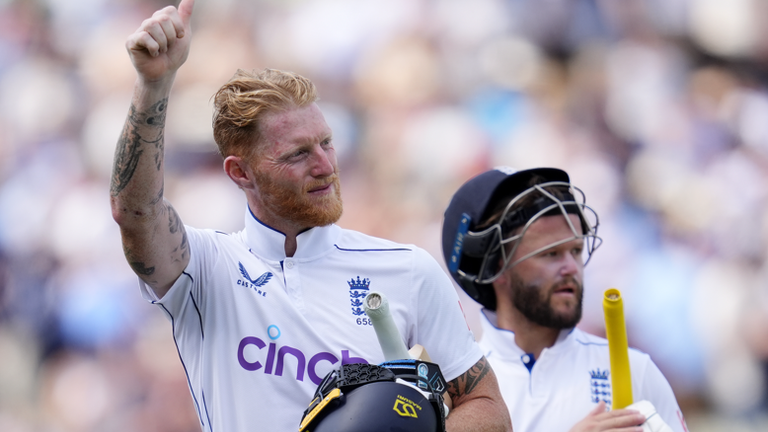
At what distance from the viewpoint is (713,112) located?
7.58 m

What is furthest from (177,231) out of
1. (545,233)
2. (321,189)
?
(545,233)

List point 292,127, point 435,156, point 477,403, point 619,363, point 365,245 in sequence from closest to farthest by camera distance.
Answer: point 477,403 → point 292,127 → point 365,245 → point 619,363 → point 435,156

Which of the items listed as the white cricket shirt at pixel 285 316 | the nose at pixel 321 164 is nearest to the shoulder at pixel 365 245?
the white cricket shirt at pixel 285 316

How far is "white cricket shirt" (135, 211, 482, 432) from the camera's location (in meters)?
2.47

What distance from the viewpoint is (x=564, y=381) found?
132 inches

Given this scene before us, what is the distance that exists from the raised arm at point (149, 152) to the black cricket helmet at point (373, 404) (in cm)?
65

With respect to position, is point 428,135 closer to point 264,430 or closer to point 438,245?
point 438,245

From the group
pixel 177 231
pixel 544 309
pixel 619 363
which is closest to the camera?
pixel 177 231

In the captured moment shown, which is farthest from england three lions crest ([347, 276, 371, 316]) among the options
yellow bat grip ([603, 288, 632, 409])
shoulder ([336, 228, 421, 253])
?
yellow bat grip ([603, 288, 632, 409])

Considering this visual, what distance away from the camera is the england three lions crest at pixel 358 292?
258 cm

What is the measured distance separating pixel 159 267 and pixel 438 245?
4.89m

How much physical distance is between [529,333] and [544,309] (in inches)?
6.6

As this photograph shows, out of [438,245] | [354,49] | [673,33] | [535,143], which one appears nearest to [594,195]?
[535,143]

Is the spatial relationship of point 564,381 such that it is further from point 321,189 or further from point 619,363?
point 321,189
